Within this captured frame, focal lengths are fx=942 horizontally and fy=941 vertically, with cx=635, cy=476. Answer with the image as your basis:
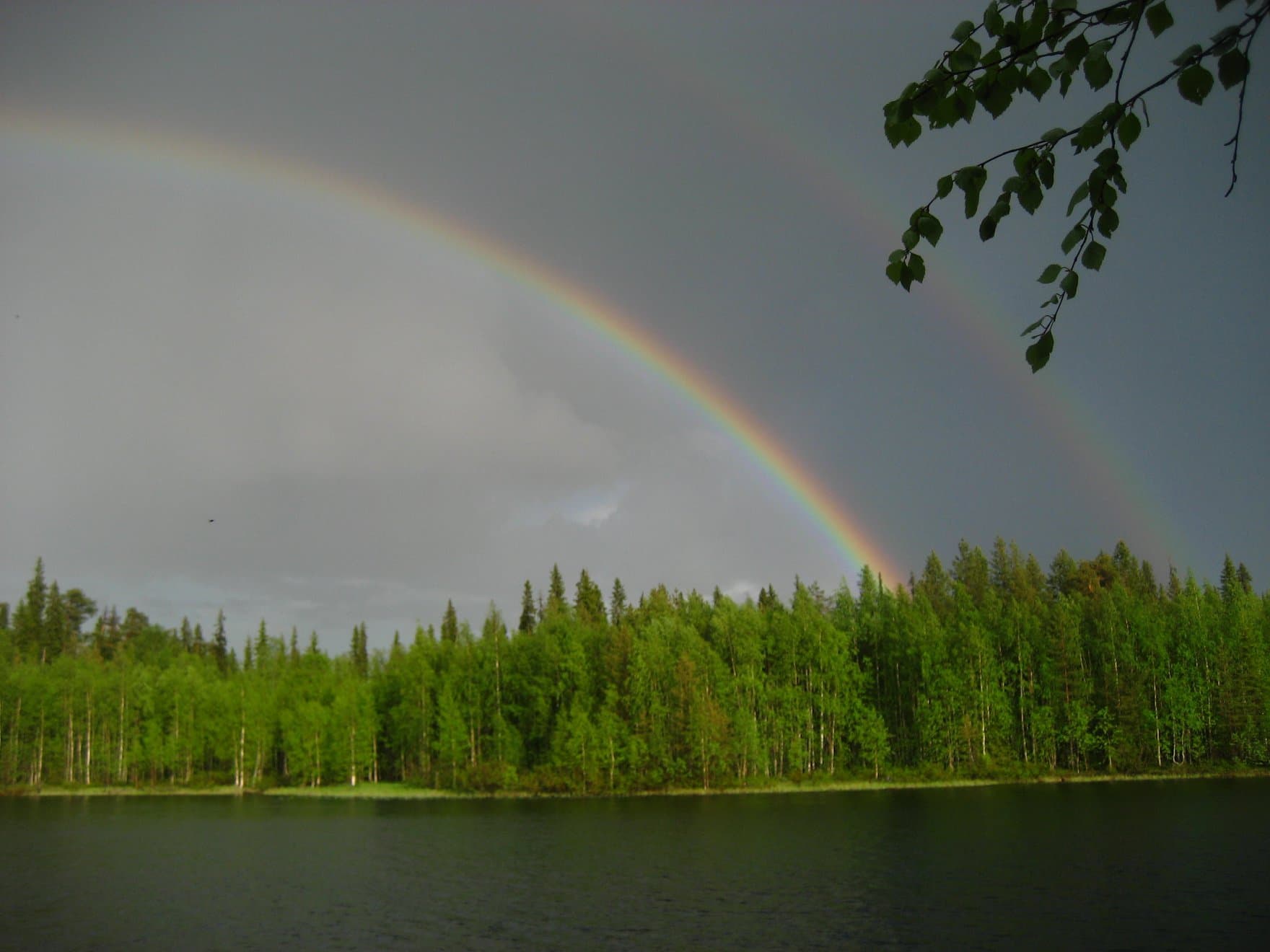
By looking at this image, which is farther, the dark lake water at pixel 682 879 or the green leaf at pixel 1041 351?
the dark lake water at pixel 682 879

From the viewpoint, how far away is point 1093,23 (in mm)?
3590

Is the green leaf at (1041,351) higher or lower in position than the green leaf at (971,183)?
lower

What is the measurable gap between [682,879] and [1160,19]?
36698 millimetres

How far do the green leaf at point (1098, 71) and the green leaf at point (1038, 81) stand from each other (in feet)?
0.86

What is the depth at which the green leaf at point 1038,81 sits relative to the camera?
368cm

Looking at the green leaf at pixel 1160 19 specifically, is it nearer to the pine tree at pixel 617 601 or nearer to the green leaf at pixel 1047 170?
the green leaf at pixel 1047 170

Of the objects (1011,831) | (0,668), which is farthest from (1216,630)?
(0,668)

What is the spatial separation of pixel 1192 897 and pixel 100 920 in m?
35.5

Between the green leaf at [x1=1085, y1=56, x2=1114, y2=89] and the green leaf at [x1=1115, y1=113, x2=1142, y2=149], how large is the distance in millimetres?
204

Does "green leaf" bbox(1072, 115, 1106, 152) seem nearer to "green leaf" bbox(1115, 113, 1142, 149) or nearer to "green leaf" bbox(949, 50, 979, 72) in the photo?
"green leaf" bbox(1115, 113, 1142, 149)

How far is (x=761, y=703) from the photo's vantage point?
8631 cm

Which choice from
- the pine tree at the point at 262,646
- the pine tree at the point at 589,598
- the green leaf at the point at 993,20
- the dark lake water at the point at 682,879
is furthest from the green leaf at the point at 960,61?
the pine tree at the point at 262,646

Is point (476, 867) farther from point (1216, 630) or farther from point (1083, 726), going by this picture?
point (1216, 630)

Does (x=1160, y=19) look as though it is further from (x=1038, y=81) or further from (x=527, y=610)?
(x=527, y=610)
